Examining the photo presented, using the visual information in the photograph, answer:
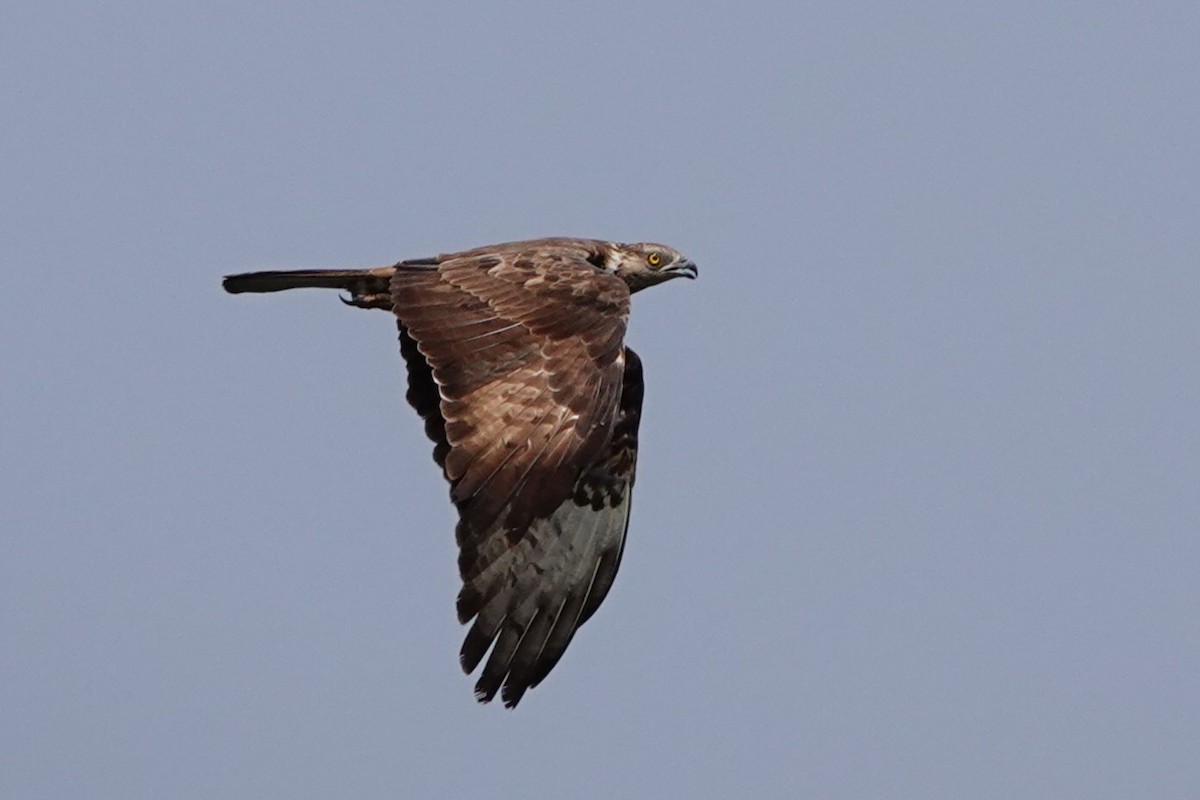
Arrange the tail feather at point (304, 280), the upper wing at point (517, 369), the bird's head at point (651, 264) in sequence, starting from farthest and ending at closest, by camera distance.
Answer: the bird's head at point (651, 264), the tail feather at point (304, 280), the upper wing at point (517, 369)

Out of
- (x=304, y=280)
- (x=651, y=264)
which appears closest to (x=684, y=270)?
(x=651, y=264)

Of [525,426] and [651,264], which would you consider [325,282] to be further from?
[525,426]

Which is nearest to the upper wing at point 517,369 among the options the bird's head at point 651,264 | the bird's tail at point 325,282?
the bird's tail at point 325,282

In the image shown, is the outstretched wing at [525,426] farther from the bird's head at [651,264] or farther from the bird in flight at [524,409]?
the bird's head at [651,264]

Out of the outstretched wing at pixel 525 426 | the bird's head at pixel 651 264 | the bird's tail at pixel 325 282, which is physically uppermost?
the bird's head at pixel 651 264

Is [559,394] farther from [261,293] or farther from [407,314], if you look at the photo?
[261,293]

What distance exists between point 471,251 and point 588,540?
208 cm

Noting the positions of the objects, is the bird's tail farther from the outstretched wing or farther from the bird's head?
the bird's head

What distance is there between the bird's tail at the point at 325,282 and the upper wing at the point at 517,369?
89 cm

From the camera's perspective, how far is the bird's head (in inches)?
620

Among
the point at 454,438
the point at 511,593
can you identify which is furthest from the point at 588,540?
the point at 454,438

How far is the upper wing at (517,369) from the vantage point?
11.6 m

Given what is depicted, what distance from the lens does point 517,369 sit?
12.1m

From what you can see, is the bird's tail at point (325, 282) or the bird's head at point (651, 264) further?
the bird's head at point (651, 264)
